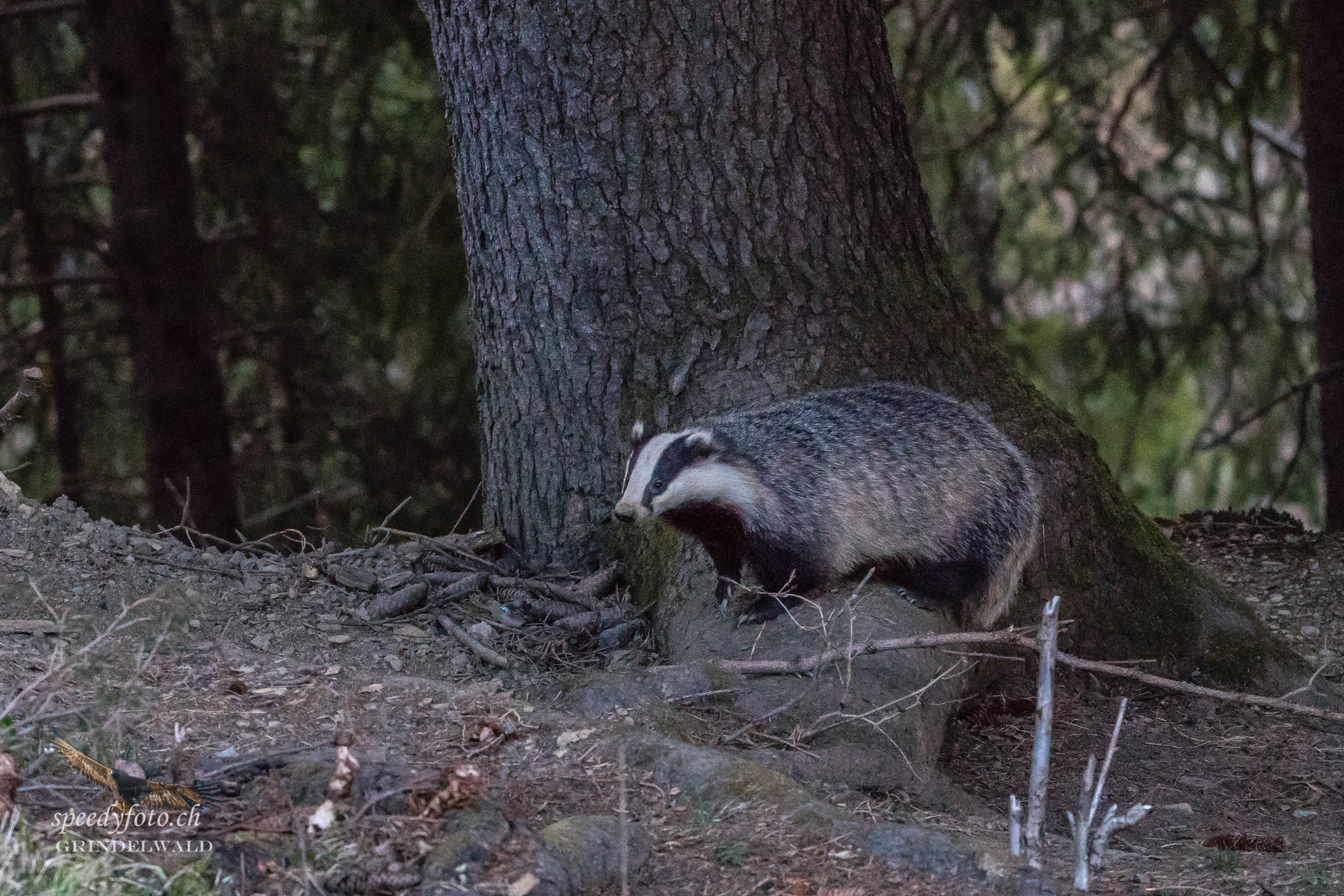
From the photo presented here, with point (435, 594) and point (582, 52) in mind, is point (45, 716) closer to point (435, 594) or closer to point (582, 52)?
point (435, 594)

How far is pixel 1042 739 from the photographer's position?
2.89m

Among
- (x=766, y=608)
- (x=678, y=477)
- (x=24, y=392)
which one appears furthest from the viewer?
(x=766, y=608)

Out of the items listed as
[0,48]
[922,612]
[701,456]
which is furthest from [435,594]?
[0,48]

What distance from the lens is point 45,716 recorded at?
10.1ft

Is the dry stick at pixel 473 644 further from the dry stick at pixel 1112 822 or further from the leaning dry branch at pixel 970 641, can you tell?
the dry stick at pixel 1112 822

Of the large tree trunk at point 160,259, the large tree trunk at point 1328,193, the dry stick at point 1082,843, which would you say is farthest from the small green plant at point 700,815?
the large tree trunk at point 160,259

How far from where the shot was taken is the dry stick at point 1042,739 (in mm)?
2852

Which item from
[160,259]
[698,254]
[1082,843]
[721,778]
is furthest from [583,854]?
[160,259]

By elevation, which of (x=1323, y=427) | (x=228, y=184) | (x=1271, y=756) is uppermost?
(x=228, y=184)

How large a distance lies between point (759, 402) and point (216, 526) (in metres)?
4.76

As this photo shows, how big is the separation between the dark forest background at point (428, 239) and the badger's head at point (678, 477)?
4.15 meters

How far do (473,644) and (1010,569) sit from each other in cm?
201

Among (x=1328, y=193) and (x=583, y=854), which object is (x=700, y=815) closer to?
(x=583, y=854)
